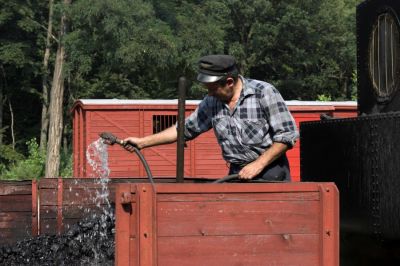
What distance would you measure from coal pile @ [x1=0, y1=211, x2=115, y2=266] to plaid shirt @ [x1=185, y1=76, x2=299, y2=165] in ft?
12.6

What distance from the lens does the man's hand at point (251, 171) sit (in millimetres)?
3746

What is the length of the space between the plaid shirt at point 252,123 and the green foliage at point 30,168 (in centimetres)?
2421

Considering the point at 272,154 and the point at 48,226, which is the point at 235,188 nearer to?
the point at 272,154

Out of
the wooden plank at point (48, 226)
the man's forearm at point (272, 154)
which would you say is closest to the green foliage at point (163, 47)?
the wooden plank at point (48, 226)

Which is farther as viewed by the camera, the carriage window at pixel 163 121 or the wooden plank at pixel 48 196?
the carriage window at pixel 163 121

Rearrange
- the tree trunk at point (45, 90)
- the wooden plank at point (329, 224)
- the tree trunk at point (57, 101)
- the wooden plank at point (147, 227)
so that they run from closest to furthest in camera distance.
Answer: the wooden plank at point (147, 227) < the wooden plank at point (329, 224) < the tree trunk at point (57, 101) < the tree trunk at point (45, 90)

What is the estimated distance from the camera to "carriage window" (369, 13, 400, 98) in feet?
15.8

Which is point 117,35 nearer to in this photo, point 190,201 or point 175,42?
point 175,42

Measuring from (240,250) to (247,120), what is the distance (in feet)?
3.41

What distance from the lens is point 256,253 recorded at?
3217mm

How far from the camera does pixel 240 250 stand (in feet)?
10.5

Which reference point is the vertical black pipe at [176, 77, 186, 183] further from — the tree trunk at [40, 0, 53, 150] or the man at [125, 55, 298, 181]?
the tree trunk at [40, 0, 53, 150]

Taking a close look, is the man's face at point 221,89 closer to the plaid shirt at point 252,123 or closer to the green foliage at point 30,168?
the plaid shirt at point 252,123

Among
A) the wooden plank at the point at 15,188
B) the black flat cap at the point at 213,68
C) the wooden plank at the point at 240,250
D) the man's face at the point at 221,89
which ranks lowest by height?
the wooden plank at the point at 15,188
